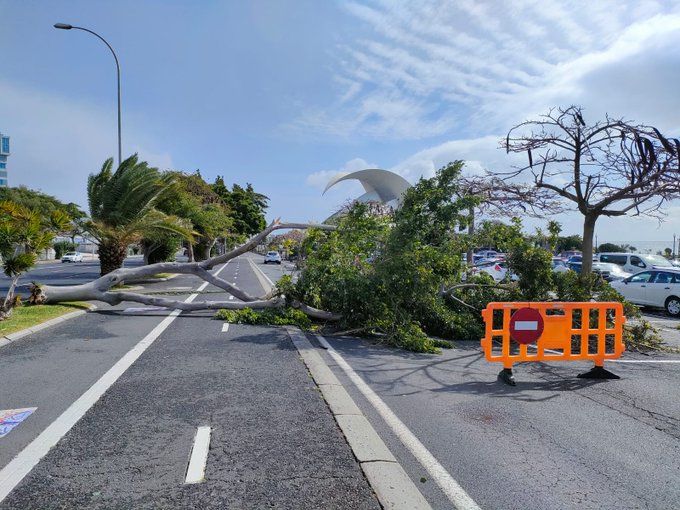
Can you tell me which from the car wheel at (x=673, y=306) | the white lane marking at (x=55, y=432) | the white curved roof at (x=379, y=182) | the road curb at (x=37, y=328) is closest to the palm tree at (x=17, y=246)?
the road curb at (x=37, y=328)

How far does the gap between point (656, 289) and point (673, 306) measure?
0.73 meters

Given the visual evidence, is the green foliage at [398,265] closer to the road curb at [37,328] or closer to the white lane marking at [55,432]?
the white lane marking at [55,432]

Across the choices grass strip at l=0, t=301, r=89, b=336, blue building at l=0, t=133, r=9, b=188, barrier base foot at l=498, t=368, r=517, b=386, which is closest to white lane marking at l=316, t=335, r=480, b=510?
barrier base foot at l=498, t=368, r=517, b=386

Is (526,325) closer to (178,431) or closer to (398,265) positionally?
(398,265)

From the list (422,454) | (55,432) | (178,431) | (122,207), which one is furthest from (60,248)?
(422,454)

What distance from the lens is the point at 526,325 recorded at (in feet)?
22.8

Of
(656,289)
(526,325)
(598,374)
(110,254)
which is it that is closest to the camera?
(526,325)

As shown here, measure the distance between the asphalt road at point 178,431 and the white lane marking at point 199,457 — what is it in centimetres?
5

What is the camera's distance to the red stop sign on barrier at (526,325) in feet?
22.8

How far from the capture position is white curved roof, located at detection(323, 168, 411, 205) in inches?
2023

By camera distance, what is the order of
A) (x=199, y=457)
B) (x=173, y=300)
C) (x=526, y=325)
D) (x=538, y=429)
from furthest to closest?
(x=173, y=300)
(x=526, y=325)
(x=538, y=429)
(x=199, y=457)

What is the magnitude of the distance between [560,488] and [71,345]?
810 centimetres

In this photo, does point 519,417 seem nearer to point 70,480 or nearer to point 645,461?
point 645,461

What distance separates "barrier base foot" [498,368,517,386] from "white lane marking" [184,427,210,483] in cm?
398
